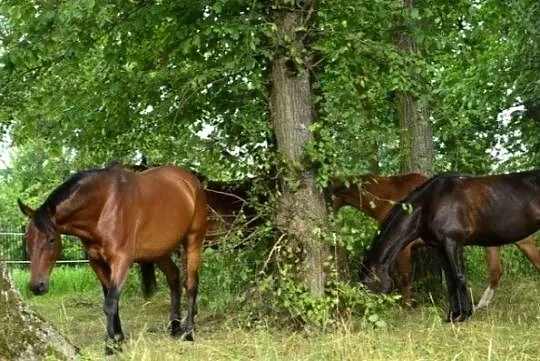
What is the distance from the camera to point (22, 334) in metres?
5.59

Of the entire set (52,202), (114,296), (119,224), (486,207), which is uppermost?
(52,202)

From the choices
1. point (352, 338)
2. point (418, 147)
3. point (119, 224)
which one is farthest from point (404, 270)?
point (119, 224)

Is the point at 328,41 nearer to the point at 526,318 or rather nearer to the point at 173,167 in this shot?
the point at 173,167

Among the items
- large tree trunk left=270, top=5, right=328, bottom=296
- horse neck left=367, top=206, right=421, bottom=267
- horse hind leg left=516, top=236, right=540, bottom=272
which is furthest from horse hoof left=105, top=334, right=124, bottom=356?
horse hind leg left=516, top=236, right=540, bottom=272

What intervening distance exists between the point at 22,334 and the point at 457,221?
4.96 meters

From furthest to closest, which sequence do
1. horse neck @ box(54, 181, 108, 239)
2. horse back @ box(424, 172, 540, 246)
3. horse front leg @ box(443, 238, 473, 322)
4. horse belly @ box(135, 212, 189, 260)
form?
1. horse back @ box(424, 172, 540, 246)
2. horse front leg @ box(443, 238, 473, 322)
3. horse belly @ box(135, 212, 189, 260)
4. horse neck @ box(54, 181, 108, 239)

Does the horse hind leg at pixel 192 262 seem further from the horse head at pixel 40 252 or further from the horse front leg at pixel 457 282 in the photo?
the horse front leg at pixel 457 282

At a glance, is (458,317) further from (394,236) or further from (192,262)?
(192,262)

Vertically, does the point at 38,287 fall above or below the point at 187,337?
above

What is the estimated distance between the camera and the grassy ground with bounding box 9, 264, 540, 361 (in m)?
6.01

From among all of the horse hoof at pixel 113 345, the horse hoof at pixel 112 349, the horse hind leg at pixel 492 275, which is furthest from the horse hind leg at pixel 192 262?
the horse hind leg at pixel 492 275

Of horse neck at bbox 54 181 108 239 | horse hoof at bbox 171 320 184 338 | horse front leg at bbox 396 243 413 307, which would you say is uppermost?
horse neck at bbox 54 181 108 239

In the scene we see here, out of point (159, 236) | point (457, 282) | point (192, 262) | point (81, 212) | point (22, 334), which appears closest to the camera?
point (22, 334)

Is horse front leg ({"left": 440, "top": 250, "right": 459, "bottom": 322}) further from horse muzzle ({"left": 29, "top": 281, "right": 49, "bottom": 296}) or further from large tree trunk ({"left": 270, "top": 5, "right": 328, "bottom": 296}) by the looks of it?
horse muzzle ({"left": 29, "top": 281, "right": 49, "bottom": 296})
